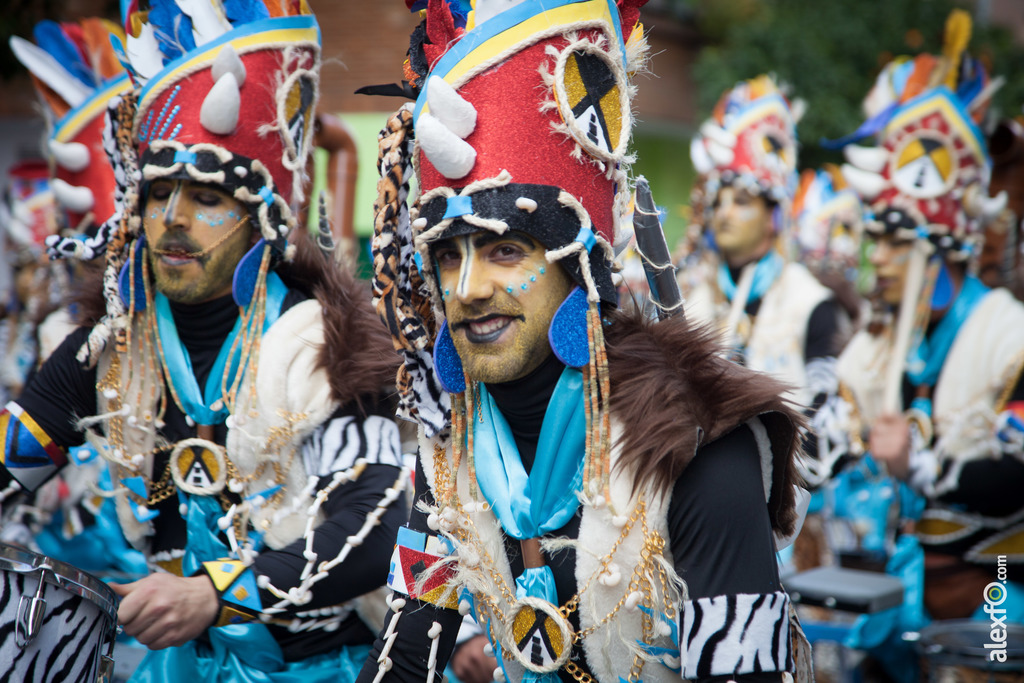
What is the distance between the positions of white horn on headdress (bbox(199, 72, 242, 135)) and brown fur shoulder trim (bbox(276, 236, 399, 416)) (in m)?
0.44

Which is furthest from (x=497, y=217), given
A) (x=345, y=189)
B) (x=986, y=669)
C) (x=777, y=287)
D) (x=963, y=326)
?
(x=777, y=287)

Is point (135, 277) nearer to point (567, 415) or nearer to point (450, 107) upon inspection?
point (450, 107)

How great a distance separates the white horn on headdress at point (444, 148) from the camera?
2.01 m

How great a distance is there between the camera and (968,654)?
3428 millimetres

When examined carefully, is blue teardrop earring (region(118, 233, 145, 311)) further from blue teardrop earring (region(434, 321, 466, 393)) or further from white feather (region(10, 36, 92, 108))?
white feather (region(10, 36, 92, 108))

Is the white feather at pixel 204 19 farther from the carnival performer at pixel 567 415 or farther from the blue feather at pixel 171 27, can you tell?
the carnival performer at pixel 567 415

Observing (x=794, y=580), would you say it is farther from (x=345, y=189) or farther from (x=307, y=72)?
(x=345, y=189)

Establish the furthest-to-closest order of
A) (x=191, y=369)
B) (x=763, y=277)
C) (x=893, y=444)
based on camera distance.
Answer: (x=763, y=277) → (x=893, y=444) → (x=191, y=369)

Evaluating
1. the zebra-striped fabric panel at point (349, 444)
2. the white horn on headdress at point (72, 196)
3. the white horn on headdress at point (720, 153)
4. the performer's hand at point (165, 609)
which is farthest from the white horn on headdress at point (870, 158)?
the performer's hand at point (165, 609)

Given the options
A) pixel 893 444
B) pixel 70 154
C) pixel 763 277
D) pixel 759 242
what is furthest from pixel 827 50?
pixel 70 154

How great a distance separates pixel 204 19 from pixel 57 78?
1.73 m

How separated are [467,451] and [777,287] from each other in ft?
14.4

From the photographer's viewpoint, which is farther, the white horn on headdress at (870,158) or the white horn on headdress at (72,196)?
the white horn on headdress at (870,158)

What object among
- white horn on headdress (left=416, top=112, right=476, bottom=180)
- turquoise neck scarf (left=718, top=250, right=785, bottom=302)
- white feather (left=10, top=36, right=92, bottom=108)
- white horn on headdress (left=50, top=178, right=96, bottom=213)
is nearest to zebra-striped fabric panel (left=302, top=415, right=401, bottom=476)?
white horn on headdress (left=416, top=112, right=476, bottom=180)
